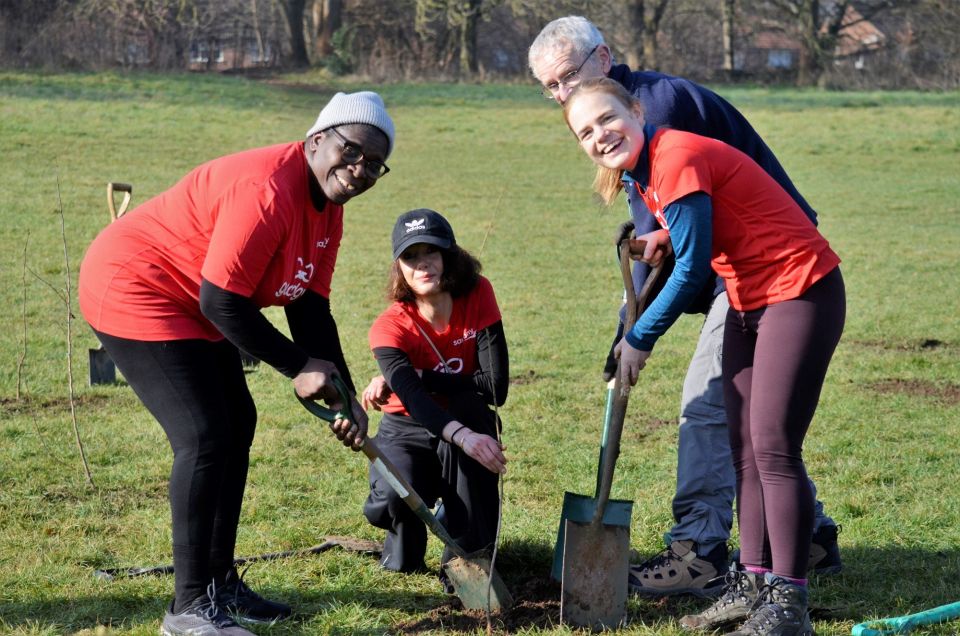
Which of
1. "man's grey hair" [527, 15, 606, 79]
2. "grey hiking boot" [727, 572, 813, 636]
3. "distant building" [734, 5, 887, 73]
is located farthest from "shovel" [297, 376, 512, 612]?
"distant building" [734, 5, 887, 73]

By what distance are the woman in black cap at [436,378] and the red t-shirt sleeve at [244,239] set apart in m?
0.92

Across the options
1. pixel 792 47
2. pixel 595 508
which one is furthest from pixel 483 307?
pixel 792 47

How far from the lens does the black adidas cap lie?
409cm

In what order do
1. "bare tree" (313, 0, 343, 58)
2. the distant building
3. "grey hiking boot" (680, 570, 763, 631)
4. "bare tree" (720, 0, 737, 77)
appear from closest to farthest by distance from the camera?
"grey hiking boot" (680, 570, 763, 631), "bare tree" (313, 0, 343, 58), "bare tree" (720, 0, 737, 77), the distant building

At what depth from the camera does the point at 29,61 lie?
27.7m

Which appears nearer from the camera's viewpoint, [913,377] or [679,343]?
[913,377]

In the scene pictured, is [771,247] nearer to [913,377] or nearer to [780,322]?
[780,322]

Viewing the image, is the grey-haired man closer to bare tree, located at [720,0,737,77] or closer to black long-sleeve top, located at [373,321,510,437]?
black long-sleeve top, located at [373,321,510,437]

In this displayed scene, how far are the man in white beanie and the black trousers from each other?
0.72 m

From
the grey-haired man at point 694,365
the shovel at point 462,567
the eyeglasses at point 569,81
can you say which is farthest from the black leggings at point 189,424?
the eyeglasses at point 569,81

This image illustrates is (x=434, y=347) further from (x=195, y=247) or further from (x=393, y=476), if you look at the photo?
(x=195, y=247)

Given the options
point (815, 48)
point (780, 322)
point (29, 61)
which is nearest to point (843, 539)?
point (780, 322)

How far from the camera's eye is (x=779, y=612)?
344cm

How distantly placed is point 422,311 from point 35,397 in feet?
11.6
